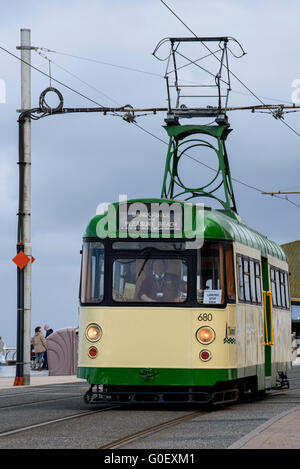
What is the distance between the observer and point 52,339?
3516 cm

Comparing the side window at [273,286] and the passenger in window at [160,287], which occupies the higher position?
the side window at [273,286]

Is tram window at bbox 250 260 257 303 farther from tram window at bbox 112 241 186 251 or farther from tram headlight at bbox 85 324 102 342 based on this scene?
tram headlight at bbox 85 324 102 342

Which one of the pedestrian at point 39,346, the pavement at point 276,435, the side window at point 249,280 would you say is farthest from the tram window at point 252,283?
the pedestrian at point 39,346

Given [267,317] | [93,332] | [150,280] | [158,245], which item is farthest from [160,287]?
[267,317]

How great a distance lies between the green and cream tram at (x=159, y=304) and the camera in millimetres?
17719

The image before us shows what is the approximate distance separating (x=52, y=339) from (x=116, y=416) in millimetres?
18472

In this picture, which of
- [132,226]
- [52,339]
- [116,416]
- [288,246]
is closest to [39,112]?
[52,339]

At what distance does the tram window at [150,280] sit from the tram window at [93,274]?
0.74 ft

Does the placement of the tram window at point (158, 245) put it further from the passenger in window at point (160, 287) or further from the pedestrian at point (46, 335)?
the pedestrian at point (46, 335)

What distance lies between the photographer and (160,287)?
705 inches

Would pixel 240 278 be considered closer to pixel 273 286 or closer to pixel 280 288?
pixel 273 286

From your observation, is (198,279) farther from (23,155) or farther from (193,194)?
(23,155)

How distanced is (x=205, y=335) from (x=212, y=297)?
59 centimetres
